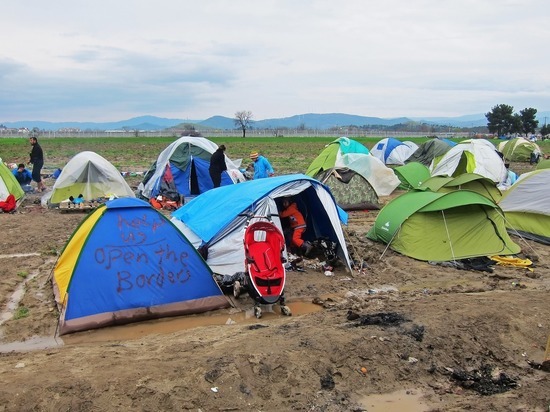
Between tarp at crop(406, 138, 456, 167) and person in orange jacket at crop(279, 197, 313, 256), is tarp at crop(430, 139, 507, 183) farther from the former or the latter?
person in orange jacket at crop(279, 197, 313, 256)

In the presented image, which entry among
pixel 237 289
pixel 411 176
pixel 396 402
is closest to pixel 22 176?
pixel 237 289

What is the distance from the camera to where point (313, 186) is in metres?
9.60

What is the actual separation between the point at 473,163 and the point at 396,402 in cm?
1684

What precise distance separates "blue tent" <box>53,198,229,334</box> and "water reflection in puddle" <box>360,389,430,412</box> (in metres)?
3.15

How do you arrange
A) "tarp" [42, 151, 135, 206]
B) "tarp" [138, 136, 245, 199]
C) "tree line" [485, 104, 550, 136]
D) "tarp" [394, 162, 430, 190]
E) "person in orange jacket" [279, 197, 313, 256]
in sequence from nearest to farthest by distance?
"person in orange jacket" [279, 197, 313, 256] < "tarp" [42, 151, 135, 206] < "tarp" [138, 136, 245, 199] < "tarp" [394, 162, 430, 190] < "tree line" [485, 104, 550, 136]

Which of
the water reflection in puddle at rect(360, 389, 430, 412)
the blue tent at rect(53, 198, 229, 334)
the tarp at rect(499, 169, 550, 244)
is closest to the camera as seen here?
the water reflection in puddle at rect(360, 389, 430, 412)

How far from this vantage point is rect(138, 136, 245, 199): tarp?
1678cm

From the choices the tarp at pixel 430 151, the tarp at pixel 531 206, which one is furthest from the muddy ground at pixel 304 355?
the tarp at pixel 430 151

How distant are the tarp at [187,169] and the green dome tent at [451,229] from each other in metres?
7.28

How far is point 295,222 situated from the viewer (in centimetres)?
1015

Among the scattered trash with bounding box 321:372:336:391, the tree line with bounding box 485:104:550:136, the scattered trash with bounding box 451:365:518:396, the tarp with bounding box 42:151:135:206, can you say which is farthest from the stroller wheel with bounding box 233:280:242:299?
the tree line with bounding box 485:104:550:136

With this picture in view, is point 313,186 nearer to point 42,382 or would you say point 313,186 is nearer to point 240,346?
point 240,346

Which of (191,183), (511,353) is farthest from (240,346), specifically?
(191,183)

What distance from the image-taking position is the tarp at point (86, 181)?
15031mm
